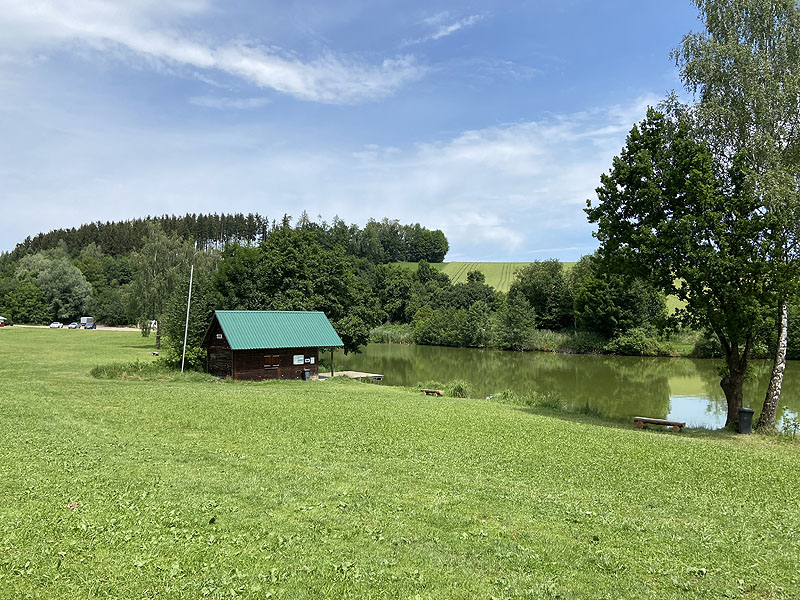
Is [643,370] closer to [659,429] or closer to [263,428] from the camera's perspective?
[659,429]

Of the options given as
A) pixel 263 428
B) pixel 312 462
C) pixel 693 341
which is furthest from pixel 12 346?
pixel 693 341

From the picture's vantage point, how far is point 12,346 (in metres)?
47.2

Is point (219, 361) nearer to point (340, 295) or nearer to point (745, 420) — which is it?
point (340, 295)

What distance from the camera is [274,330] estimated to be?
29859mm

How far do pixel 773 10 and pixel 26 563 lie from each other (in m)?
23.9

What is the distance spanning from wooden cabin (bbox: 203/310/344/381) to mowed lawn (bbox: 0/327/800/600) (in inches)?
498

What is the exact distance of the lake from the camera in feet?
88.2

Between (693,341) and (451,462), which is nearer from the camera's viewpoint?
(451,462)

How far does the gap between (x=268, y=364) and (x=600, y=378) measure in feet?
78.3

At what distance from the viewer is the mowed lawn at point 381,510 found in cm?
595

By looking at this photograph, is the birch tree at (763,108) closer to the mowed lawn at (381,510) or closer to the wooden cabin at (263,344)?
the mowed lawn at (381,510)

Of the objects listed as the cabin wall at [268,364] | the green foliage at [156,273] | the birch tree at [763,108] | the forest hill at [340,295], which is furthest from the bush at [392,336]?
the birch tree at [763,108]

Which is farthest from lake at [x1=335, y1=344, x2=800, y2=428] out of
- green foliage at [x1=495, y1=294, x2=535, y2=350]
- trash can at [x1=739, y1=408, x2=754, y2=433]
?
trash can at [x1=739, y1=408, x2=754, y2=433]

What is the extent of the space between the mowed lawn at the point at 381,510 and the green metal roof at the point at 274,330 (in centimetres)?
1266
